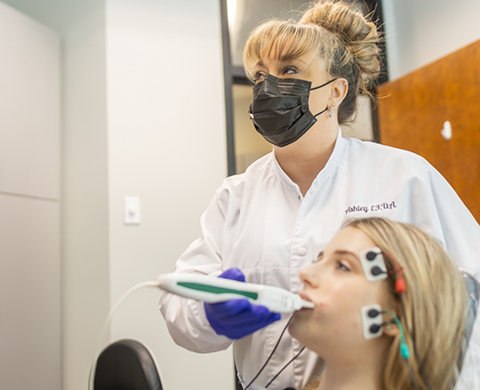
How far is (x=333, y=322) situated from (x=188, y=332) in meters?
0.45

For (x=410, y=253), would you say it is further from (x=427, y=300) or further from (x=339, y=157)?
(x=339, y=157)

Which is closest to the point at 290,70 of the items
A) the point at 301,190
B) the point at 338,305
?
the point at 301,190

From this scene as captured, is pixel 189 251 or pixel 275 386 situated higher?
pixel 189 251

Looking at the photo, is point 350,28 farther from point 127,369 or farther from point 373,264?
point 127,369

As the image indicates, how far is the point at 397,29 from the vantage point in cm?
319

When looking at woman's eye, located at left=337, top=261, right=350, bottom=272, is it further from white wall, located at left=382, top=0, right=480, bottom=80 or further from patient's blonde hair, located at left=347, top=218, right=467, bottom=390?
white wall, located at left=382, top=0, right=480, bottom=80

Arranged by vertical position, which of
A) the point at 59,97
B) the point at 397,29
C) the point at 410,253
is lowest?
the point at 410,253

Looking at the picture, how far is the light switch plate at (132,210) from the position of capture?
222 centimetres

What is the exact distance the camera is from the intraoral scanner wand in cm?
78

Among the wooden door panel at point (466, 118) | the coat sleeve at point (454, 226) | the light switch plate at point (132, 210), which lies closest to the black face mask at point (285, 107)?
the coat sleeve at point (454, 226)

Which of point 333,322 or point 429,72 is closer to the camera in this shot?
point 333,322

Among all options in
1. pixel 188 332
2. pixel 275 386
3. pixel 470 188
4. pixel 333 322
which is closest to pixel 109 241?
pixel 188 332

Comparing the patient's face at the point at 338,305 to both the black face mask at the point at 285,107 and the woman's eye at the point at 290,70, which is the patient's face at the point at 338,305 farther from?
the woman's eye at the point at 290,70

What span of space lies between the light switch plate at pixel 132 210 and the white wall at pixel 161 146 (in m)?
0.02
